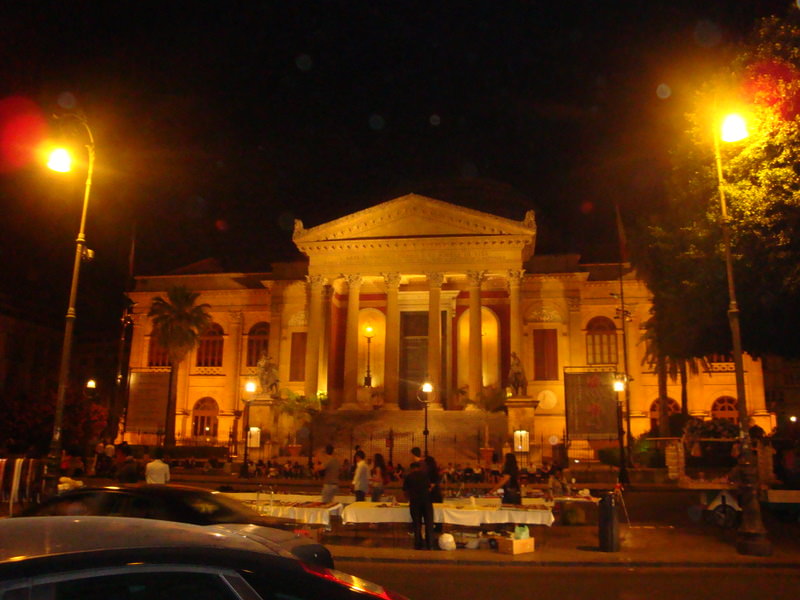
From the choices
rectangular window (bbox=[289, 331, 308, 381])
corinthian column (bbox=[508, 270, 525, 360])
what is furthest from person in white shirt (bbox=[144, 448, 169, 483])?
rectangular window (bbox=[289, 331, 308, 381])

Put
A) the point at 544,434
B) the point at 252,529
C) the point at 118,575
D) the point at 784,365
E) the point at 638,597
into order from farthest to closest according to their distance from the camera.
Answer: the point at 784,365 < the point at 544,434 < the point at 638,597 < the point at 252,529 < the point at 118,575

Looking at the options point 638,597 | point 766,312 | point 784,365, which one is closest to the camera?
point 638,597

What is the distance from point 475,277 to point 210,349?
20.8 meters

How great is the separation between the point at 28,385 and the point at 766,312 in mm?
55312

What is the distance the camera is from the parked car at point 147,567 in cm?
264

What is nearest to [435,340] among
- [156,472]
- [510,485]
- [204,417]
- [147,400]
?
[147,400]

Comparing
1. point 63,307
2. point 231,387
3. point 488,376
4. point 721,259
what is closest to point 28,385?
point 63,307

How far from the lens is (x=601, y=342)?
46812mm

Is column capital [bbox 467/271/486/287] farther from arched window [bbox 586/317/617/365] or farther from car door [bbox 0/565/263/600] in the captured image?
car door [bbox 0/565/263/600]

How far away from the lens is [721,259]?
2008cm

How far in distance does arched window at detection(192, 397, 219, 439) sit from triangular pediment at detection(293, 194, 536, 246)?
14608 millimetres

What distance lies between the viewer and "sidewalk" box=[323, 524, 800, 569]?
1280 cm

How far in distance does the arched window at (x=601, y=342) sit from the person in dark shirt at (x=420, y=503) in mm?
34313

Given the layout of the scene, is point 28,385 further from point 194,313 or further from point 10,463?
point 10,463
